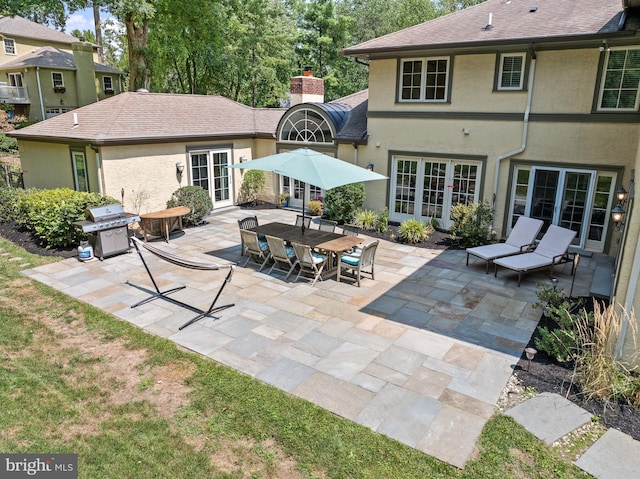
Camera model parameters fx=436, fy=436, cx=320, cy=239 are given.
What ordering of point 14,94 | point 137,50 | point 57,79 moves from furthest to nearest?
point 57,79 → point 14,94 → point 137,50

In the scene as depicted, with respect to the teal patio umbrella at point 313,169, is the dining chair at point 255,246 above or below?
below

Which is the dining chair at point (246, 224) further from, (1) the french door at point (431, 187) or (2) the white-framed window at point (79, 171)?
(2) the white-framed window at point (79, 171)

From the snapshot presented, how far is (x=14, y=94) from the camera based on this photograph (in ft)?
96.8

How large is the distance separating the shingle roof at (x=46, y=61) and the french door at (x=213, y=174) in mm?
20820

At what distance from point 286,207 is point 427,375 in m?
11.4

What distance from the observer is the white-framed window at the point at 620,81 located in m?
9.91

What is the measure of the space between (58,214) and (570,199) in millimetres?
12684

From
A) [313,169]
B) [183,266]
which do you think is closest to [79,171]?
[183,266]

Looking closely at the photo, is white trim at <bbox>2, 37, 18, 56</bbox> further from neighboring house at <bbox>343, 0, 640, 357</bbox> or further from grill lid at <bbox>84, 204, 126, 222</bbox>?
neighboring house at <bbox>343, 0, 640, 357</bbox>

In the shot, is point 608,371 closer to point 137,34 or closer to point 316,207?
point 316,207

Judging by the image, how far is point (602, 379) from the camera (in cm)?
518

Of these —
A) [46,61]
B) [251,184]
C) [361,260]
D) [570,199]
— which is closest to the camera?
[361,260]

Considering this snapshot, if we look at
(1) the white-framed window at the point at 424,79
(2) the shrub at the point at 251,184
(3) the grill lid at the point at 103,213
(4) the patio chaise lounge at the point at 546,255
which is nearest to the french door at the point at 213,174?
(2) the shrub at the point at 251,184

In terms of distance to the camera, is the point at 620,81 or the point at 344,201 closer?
the point at 620,81
